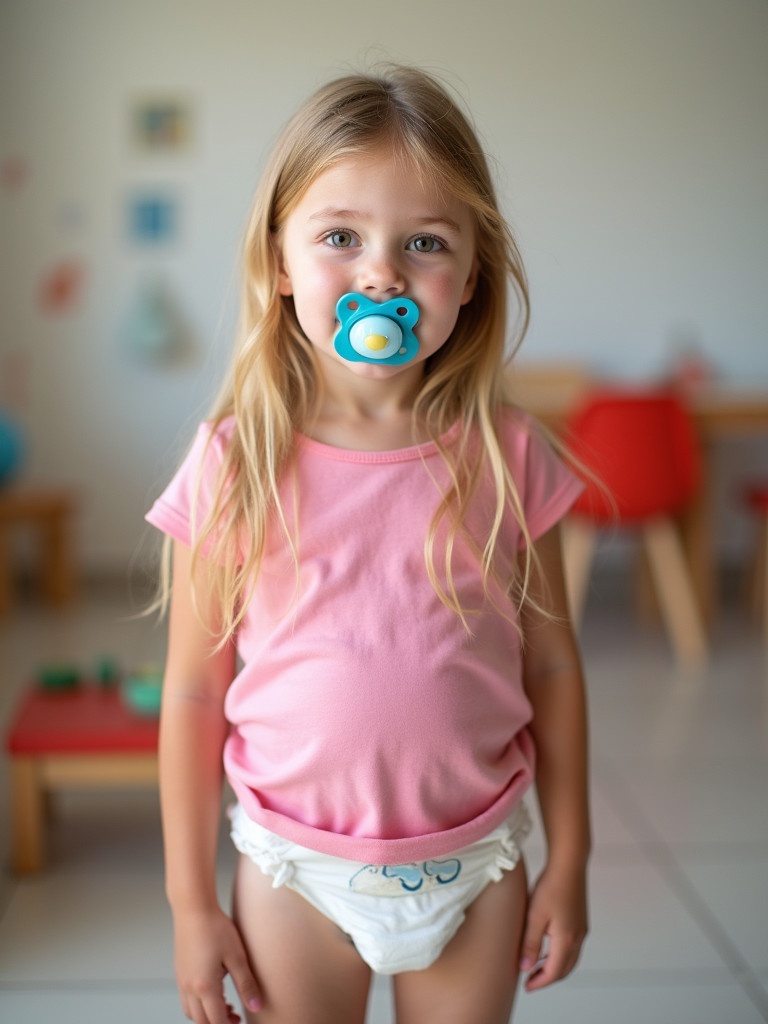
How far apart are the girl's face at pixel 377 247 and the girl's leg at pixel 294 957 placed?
42 centimetres

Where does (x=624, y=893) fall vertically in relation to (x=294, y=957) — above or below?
below

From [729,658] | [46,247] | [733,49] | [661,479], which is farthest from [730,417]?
[46,247]

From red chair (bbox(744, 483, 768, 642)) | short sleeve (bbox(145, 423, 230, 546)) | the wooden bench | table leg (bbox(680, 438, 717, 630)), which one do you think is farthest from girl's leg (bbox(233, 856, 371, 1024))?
red chair (bbox(744, 483, 768, 642))

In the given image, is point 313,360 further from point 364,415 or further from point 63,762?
point 63,762

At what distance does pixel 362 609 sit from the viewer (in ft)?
2.88

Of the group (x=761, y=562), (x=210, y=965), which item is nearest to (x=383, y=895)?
(x=210, y=965)

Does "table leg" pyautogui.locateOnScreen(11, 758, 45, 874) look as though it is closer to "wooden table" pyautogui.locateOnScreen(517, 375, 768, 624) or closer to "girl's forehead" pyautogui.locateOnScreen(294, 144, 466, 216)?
"girl's forehead" pyautogui.locateOnScreen(294, 144, 466, 216)

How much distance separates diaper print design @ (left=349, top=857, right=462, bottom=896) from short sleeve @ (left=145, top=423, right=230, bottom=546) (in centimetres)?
29

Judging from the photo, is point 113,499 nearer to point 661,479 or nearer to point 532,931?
point 661,479

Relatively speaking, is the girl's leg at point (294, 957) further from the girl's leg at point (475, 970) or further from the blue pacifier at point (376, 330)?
the blue pacifier at point (376, 330)

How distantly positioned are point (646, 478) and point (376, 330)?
8.22ft

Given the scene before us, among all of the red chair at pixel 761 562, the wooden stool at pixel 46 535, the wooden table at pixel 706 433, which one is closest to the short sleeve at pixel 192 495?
the wooden table at pixel 706 433

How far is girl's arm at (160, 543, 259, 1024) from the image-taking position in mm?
898

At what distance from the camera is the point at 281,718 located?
0.88 metres
